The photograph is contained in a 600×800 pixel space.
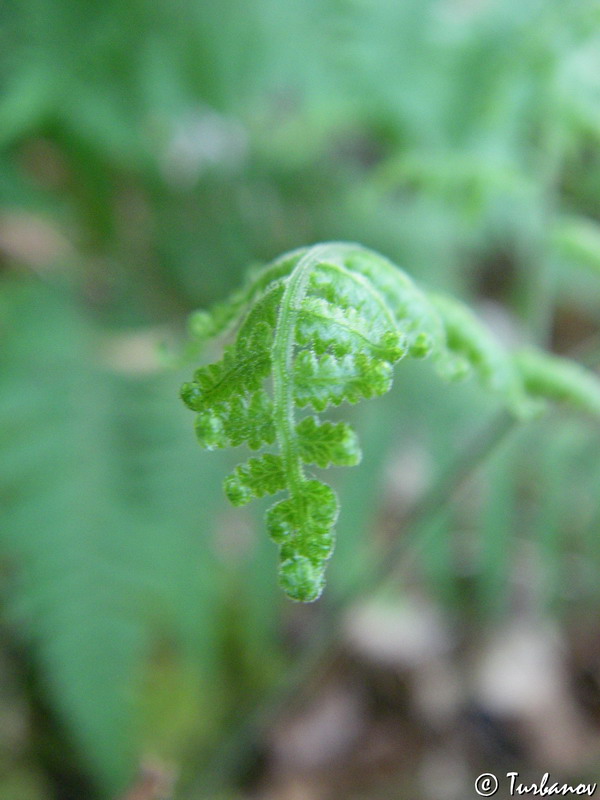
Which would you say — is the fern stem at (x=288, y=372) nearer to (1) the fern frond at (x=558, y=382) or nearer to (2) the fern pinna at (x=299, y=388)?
(2) the fern pinna at (x=299, y=388)

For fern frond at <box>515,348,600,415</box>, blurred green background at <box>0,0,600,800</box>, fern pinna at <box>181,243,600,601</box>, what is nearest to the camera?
fern pinna at <box>181,243,600,601</box>

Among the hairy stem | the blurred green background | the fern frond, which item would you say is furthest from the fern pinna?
the blurred green background

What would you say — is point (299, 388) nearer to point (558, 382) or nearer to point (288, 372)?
point (288, 372)

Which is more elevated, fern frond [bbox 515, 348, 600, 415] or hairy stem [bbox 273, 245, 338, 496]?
fern frond [bbox 515, 348, 600, 415]

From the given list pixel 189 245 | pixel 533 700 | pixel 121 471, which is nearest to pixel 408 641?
pixel 533 700

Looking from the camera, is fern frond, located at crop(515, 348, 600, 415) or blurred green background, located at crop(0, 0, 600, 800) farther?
blurred green background, located at crop(0, 0, 600, 800)

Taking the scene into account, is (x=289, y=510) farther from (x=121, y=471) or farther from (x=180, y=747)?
(x=180, y=747)

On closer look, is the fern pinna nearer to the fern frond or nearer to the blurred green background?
the fern frond

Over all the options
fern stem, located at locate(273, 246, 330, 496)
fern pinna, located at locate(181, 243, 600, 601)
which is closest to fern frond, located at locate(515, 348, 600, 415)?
fern pinna, located at locate(181, 243, 600, 601)

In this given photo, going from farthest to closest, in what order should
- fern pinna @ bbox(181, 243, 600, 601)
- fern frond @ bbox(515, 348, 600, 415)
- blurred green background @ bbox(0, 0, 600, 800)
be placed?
blurred green background @ bbox(0, 0, 600, 800) < fern frond @ bbox(515, 348, 600, 415) < fern pinna @ bbox(181, 243, 600, 601)
